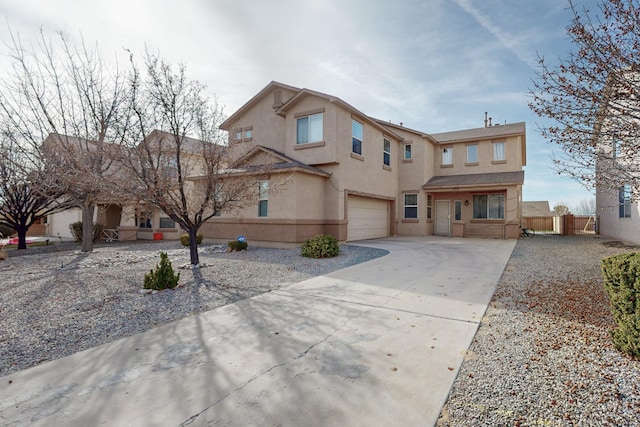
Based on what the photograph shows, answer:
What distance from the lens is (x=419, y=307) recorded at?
17.7 ft

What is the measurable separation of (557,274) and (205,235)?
14.2m

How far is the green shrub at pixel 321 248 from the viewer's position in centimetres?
1066

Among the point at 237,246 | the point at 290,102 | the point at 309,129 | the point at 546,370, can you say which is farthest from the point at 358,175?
the point at 546,370

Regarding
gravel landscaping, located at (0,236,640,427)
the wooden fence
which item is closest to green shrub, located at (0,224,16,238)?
gravel landscaping, located at (0,236,640,427)

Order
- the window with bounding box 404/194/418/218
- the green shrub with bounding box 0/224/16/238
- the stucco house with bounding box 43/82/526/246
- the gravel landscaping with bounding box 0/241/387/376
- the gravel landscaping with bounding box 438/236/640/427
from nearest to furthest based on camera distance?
the gravel landscaping with bounding box 438/236/640/427 < the gravel landscaping with bounding box 0/241/387/376 < the stucco house with bounding box 43/82/526/246 < the window with bounding box 404/194/418/218 < the green shrub with bounding box 0/224/16/238

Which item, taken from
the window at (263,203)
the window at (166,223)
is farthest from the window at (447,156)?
the window at (166,223)

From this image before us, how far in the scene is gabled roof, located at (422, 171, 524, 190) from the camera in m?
16.9

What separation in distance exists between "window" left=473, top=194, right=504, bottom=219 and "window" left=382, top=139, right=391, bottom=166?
5.84 metres

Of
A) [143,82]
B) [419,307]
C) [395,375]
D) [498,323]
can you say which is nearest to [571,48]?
[498,323]

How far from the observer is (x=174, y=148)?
824 centimetres

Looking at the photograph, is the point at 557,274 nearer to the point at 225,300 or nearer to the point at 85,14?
the point at 225,300

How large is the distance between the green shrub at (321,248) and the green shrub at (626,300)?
7657 mm

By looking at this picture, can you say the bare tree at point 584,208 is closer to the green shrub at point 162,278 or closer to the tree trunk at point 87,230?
the green shrub at point 162,278

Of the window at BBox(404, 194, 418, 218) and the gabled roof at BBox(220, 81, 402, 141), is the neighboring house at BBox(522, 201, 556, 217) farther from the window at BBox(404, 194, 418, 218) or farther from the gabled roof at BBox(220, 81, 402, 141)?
the gabled roof at BBox(220, 81, 402, 141)
